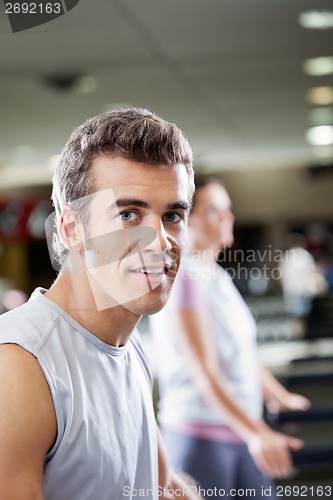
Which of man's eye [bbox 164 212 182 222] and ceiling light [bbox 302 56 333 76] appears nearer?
man's eye [bbox 164 212 182 222]

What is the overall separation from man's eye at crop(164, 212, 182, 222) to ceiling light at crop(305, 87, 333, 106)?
314cm

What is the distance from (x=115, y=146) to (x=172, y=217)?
0.12 m

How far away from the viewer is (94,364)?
917 millimetres

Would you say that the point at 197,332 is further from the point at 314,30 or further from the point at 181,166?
the point at 314,30

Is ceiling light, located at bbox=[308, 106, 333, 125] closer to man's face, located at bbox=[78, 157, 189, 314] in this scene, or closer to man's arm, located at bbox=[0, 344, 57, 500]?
man's face, located at bbox=[78, 157, 189, 314]

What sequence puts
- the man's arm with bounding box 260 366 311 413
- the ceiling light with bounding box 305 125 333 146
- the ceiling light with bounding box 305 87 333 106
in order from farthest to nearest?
the ceiling light with bounding box 305 125 333 146, the ceiling light with bounding box 305 87 333 106, the man's arm with bounding box 260 366 311 413

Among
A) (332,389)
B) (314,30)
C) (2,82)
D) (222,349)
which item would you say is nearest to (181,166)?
(2,82)

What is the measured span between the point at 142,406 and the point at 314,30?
228 cm

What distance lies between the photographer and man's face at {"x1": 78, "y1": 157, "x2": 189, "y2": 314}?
91cm

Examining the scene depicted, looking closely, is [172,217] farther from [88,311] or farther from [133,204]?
[88,311]

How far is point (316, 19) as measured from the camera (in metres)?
2.76

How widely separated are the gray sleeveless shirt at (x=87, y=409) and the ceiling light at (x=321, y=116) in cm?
319

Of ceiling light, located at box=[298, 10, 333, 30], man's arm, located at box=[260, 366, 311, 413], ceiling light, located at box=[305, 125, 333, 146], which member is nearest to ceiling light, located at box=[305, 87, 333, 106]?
ceiling light, located at box=[305, 125, 333, 146]

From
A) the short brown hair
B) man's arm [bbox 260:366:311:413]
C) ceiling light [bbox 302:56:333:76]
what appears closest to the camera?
the short brown hair
